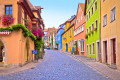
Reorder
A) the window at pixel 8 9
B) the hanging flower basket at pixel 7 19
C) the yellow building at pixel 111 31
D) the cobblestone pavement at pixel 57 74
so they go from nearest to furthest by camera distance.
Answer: the cobblestone pavement at pixel 57 74 < the yellow building at pixel 111 31 < the hanging flower basket at pixel 7 19 < the window at pixel 8 9

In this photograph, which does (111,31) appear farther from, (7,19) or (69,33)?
(69,33)

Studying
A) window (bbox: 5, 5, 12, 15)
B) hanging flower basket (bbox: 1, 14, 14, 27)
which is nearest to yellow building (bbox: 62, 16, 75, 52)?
window (bbox: 5, 5, 12, 15)

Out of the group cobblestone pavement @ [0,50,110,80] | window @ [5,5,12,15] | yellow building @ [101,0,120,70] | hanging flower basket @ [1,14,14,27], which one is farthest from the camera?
window @ [5,5,12,15]

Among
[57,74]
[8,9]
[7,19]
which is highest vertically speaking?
[8,9]

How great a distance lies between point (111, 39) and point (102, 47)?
336 centimetres

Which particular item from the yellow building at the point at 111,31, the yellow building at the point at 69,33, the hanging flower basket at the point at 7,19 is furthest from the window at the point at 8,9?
Answer: the yellow building at the point at 69,33

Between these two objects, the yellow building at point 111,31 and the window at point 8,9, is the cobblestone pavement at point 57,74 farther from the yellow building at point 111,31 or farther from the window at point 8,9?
the window at point 8,9

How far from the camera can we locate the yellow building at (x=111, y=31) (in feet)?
43.1

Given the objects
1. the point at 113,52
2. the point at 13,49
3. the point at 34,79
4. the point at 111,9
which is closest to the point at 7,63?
the point at 13,49

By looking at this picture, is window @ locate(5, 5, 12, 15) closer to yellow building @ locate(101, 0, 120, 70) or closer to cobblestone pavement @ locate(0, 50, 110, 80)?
cobblestone pavement @ locate(0, 50, 110, 80)

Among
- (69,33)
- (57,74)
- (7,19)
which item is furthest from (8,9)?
(69,33)

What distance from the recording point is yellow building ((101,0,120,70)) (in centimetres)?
1312

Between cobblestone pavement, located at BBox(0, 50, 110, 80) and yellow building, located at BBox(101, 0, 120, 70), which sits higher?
yellow building, located at BBox(101, 0, 120, 70)

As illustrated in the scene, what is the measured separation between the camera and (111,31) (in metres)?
14.9
